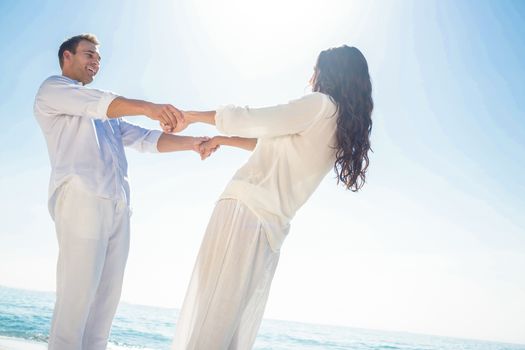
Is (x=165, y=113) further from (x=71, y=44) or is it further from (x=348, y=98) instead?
(x=348, y=98)

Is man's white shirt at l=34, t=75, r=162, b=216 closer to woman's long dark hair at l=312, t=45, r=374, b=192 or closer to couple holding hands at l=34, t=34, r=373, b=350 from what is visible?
couple holding hands at l=34, t=34, r=373, b=350

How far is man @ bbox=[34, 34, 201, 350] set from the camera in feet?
9.82

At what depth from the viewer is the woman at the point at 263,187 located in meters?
2.47

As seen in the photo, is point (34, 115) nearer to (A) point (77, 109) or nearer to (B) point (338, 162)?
(A) point (77, 109)

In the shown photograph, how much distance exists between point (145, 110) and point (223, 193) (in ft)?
3.18

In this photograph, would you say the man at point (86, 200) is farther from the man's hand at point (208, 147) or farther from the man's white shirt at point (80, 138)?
the man's hand at point (208, 147)

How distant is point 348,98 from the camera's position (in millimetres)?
2742

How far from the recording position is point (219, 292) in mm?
2455

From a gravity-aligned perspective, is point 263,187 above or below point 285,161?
below

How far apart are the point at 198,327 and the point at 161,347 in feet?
49.3

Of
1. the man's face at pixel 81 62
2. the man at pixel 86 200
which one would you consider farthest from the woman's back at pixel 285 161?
the man's face at pixel 81 62

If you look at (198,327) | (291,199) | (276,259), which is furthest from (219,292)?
(291,199)

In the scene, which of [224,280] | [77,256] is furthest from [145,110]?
[224,280]

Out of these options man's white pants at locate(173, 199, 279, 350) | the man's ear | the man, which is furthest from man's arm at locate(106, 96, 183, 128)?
man's white pants at locate(173, 199, 279, 350)
